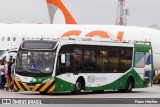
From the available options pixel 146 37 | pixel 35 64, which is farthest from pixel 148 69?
pixel 146 37

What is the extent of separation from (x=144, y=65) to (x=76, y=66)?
19.9ft

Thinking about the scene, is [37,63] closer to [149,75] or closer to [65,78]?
[65,78]

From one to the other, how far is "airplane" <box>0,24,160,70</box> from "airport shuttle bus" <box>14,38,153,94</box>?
1138 centimetres

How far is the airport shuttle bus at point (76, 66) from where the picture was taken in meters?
27.8

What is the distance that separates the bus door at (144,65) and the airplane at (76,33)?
9.44 metres

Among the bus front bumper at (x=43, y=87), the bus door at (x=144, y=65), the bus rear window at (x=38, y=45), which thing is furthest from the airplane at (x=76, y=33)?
the bus front bumper at (x=43, y=87)

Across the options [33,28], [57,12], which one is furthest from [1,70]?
[57,12]

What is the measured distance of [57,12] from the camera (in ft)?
201

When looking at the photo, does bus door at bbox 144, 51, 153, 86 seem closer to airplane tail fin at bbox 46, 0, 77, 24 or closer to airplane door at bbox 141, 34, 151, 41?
airplane door at bbox 141, 34, 151, 41

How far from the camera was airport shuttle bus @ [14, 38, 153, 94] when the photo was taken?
27844 millimetres

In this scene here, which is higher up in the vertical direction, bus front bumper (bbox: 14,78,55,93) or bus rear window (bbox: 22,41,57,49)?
bus rear window (bbox: 22,41,57,49)

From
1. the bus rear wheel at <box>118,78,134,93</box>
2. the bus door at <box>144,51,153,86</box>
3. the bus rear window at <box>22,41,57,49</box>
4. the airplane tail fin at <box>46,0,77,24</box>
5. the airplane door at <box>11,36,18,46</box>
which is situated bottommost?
the bus rear wheel at <box>118,78,134,93</box>

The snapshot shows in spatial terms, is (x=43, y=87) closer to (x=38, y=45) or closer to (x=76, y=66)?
(x=38, y=45)

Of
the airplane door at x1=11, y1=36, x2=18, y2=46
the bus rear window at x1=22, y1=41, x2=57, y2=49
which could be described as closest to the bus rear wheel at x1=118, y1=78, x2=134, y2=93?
the bus rear window at x1=22, y1=41, x2=57, y2=49
